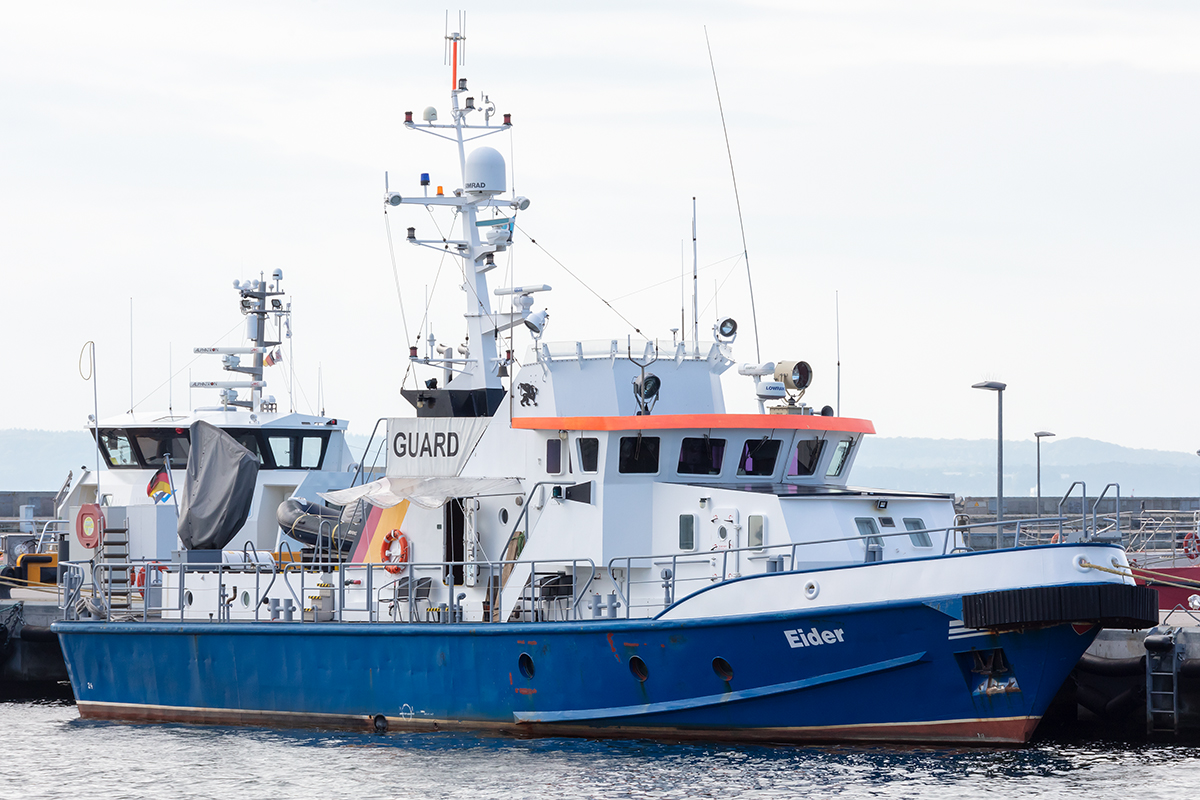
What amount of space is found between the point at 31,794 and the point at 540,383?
22.4 ft

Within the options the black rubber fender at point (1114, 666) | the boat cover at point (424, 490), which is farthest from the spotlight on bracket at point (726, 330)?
the black rubber fender at point (1114, 666)

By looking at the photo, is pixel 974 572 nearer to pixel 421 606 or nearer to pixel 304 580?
pixel 421 606

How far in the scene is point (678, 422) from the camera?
53.9 feet

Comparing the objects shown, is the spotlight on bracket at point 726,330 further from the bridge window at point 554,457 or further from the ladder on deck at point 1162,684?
the ladder on deck at point 1162,684

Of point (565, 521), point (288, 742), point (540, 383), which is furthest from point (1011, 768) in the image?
point (288, 742)

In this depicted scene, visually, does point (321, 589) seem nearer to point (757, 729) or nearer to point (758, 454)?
point (758, 454)

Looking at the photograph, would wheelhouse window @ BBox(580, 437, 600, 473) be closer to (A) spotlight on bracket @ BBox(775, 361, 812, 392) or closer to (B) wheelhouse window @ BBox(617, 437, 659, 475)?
(B) wheelhouse window @ BBox(617, 437, 659, 475)

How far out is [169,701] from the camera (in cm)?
1895

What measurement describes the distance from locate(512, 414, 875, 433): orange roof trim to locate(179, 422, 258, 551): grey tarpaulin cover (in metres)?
4.84

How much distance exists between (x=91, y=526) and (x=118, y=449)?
5.75 m

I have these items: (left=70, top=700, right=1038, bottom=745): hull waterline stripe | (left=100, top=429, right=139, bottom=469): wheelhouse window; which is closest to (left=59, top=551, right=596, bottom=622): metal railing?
(left=70, top=700, right=1038, bottom=745): hull waterline stripe

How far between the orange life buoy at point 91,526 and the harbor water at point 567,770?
4.49 m

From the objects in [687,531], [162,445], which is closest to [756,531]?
[687,531]

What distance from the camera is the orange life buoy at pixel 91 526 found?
21375 millimetres
